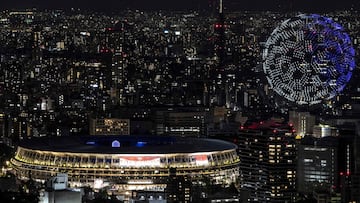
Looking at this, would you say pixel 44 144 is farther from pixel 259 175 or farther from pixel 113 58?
pixel 113 58

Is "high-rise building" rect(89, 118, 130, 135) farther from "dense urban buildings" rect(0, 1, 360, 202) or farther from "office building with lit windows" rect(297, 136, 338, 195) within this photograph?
"office building with lit windows" rect(297, 136, 338, 195)

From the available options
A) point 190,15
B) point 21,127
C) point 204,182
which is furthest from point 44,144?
point 190,15

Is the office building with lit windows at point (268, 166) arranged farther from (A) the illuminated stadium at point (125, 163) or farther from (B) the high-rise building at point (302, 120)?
(B) the high-rise building at point (302, 120)

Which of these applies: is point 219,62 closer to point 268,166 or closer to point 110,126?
point 110,126

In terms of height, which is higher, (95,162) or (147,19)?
(147,19)

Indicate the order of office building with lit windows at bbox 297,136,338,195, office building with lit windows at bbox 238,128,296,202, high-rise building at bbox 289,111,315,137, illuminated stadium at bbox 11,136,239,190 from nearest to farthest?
illuminated stadium at bbox 11,136,239,190 < office building with lit windows at bbox 238,128,296,202 < office building with lit windows at bbox 297,136,338,195 < high-rise building at bbox 289,111,315,137

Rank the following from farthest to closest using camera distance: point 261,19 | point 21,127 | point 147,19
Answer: point 147,19 → point 261,19 → point 21,127

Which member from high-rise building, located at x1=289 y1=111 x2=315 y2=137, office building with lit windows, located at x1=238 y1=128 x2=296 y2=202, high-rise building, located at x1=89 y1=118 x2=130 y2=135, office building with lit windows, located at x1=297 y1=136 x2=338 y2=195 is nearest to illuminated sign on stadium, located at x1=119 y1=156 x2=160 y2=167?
office building with lit windows, located at x1=238 y1=128 x2=296 y2=202
